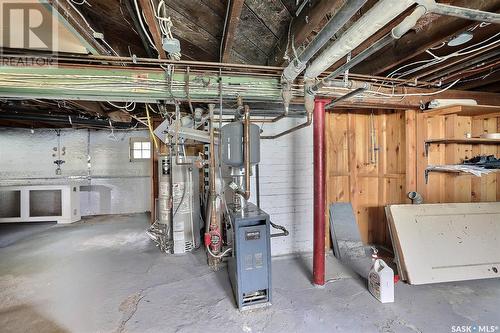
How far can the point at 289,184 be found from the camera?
2998mm

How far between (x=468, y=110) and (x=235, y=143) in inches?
103

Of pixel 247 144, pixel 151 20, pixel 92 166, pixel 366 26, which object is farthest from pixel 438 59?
pixel 92 166

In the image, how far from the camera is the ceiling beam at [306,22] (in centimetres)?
128

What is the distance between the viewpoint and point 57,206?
4.66 metres

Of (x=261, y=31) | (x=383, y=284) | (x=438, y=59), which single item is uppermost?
(x=261, y=31)

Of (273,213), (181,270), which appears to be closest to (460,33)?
(273,213)

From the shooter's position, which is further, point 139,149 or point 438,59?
point 139,149

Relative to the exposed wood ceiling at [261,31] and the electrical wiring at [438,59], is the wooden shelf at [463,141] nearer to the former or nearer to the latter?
the exposed wood ceiling at [261,31]

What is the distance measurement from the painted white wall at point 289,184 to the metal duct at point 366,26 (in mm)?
1480

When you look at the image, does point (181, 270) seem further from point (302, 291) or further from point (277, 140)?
point (277, 140)

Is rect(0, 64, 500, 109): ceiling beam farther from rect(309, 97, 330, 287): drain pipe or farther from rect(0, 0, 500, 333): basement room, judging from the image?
rect(309, 97, 330, 287): drain pipe

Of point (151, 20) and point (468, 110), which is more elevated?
point (151, 20)

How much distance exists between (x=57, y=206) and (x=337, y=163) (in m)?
5.29

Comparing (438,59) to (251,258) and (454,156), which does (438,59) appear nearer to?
(454,156)
